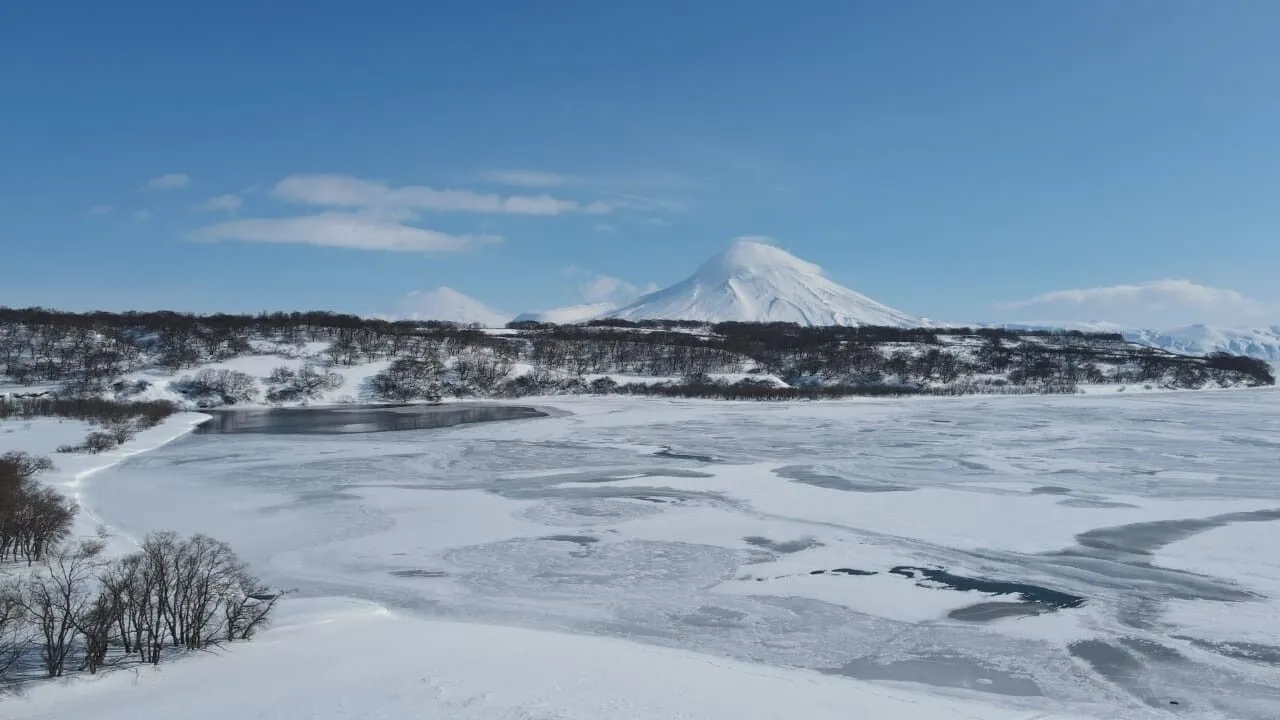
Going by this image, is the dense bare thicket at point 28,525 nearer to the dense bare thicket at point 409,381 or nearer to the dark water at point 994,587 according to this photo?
the dark water at point 994,587

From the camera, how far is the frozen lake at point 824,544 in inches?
529

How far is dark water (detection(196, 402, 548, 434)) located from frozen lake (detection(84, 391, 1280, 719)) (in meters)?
10.1

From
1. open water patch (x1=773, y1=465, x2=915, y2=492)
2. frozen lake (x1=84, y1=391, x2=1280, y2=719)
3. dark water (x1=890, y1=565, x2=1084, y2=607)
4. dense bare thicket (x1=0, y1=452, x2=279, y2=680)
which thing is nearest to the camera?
dense bare thicket (x1=0, y1=452, x2=279, y2=680)

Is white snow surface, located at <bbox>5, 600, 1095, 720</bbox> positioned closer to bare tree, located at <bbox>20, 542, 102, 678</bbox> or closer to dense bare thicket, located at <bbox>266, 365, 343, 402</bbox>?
bare tree, located at <bbox>20, 542, 102, 678</bbox>

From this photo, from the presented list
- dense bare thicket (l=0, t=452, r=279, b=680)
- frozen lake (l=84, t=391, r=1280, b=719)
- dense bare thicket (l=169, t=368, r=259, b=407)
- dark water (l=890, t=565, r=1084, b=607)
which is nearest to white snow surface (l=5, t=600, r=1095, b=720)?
dense bare thicket (l=0, t=452, r=279, b=680)

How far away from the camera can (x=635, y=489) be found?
2884 cm

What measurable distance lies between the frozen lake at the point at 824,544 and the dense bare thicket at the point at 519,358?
141 feet

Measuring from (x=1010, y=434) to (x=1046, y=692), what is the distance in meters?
39.5

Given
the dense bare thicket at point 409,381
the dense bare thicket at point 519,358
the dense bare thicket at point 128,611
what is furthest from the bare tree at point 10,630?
the dense bare thicket at point 409,381

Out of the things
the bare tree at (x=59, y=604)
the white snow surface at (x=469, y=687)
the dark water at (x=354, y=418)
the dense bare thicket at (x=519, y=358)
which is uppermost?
the dense bare thicket at (x=519, y=358)

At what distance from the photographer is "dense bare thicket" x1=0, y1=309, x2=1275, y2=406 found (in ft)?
263

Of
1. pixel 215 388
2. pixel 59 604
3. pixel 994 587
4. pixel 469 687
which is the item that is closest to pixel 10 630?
pixel 59 604

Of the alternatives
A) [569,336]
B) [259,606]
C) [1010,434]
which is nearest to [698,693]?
[259,606]

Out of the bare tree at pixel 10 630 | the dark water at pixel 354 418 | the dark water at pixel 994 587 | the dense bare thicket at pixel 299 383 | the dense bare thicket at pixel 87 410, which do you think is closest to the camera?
the bare tree at pixel 10 630
